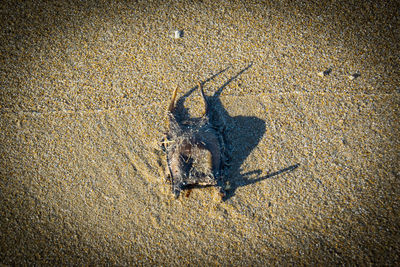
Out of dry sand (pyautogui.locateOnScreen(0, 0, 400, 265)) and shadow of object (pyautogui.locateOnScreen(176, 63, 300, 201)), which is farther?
shadow of object (pyautogui.locateOnScreen(176, 63, 300, 201))

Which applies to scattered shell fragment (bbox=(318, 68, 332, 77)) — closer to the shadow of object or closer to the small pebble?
the shadow of object

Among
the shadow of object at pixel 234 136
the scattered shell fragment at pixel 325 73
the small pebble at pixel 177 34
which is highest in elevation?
the small pebble at pixel 177 34

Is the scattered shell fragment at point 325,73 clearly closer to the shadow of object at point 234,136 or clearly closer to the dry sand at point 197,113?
the dry sand at point 197,113

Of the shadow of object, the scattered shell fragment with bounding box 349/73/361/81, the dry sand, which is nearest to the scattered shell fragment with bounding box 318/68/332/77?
the dry sand

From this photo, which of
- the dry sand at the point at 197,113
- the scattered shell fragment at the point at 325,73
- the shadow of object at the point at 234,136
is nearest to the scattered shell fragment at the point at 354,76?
the dry sand at the point at 197,113

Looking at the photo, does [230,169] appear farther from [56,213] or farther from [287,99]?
[56,213]
